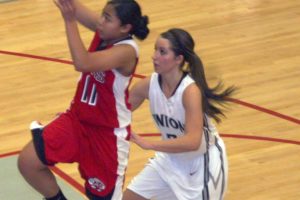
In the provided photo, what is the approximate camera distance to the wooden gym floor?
6531 mm

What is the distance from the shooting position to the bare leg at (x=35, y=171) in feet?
15.6

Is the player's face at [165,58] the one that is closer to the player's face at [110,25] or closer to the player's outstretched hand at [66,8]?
the player's face at [110,25]

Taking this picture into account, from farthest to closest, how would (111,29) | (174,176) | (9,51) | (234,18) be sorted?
(234,18) → (9,51) → (174,176) → (111,29)

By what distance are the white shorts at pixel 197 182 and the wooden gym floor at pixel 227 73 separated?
1026 mm

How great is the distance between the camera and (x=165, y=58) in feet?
15.9

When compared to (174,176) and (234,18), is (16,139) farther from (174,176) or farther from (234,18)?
(234,18)

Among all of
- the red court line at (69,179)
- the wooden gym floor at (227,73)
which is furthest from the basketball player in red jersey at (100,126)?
the wooden gym floor at (227,73)

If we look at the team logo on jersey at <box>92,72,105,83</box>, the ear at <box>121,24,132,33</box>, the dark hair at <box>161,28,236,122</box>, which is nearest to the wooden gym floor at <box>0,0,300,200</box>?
the dark hair at <box>161,28,236,122</box>

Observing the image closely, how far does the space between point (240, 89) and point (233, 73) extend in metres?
0.45

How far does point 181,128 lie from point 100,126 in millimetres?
497

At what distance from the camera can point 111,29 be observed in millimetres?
4664

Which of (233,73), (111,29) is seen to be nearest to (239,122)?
(233,73)

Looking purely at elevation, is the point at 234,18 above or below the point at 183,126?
below

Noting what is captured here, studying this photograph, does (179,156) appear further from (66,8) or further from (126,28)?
(66,8)
